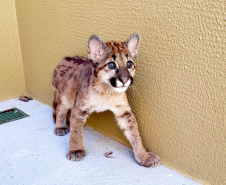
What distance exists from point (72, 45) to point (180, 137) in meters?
1.62

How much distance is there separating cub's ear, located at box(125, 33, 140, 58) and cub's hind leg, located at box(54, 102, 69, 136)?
107 centimetres

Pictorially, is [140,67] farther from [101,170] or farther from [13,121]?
[13,121]

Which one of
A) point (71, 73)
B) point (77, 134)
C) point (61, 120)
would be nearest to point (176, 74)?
point (77, 134)

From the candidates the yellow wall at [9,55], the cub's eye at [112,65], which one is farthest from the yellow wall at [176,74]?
the yellow wall at [9,55]

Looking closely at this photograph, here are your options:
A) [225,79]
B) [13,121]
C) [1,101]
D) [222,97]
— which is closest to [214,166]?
[222,97]

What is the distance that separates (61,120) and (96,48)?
1100 millimetres

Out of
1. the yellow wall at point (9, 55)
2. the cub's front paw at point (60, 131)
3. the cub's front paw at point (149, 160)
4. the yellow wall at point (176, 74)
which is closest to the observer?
→ the yellow wall at point (176, 74)

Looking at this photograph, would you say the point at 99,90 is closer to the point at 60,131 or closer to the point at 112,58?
the point at 112,58

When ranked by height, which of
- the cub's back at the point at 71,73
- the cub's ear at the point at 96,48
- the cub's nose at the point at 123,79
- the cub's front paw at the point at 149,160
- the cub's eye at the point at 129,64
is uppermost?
the cub's ear at the point at 96,48

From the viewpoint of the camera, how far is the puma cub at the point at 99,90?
1881mm

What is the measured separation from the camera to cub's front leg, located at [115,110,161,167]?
6.72 feet

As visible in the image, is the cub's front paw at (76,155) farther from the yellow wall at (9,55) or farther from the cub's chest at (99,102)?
the yellow wall at (9,55)

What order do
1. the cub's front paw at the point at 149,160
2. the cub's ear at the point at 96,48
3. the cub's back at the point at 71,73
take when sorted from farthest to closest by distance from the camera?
1. the cub's back at the point at 71,73
2. the cub's front paw at the point at 149,160
3. the cub's ear at the point at 96,48

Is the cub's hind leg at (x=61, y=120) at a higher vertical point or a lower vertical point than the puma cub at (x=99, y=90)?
lower
